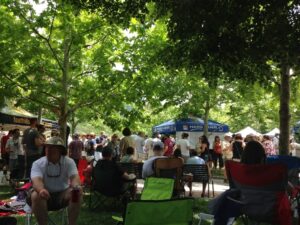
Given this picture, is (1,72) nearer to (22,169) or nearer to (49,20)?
(49,20)

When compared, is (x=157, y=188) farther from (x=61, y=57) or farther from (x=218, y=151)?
(x=218, y=151)

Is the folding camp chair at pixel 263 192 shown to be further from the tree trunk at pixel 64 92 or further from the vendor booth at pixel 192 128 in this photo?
the vendor booth at pixel 192 128

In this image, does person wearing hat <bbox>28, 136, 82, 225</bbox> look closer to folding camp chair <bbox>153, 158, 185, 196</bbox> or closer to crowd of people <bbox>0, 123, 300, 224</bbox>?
crowd of people <bbox>0, 123, 300, 224</bbox>

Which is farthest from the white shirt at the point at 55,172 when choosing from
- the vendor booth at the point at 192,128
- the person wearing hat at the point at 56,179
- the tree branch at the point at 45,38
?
the vendor booth at the point at 192,128

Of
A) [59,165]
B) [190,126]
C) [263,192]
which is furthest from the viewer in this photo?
[190,126]

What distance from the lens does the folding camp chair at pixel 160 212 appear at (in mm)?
3828

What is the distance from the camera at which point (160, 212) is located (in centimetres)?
396

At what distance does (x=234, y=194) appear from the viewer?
532 centimetres

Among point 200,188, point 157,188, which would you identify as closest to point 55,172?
point 157,188

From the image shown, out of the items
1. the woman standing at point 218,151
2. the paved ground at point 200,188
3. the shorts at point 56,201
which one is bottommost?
the paved ground at point 200,188

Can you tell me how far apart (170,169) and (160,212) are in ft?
15.3

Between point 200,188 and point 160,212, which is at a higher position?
point 160,212

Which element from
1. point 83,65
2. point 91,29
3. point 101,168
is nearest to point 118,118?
point 83,65

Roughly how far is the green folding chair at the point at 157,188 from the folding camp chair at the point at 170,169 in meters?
1.15
